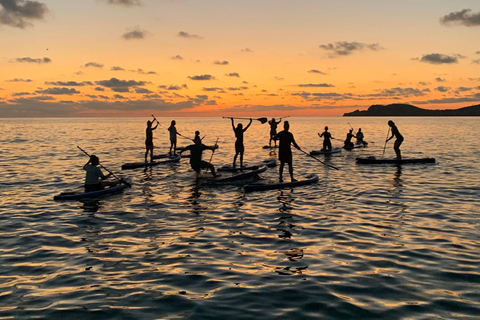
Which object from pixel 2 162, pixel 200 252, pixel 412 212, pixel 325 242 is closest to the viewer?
pixel 200 252

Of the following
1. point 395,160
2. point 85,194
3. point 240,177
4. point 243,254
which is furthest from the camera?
point 395,160

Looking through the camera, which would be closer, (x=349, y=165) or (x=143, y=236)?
(x=143, y=236)

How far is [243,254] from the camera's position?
9258 mm

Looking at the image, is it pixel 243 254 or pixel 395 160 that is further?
pixel 395 160

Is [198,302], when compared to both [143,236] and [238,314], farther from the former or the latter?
[143,236]

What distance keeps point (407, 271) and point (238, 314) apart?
400 centimetres

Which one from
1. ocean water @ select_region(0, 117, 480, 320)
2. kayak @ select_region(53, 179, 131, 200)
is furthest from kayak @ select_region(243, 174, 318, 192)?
kayak @ select_region(53, 179, 131, 200)

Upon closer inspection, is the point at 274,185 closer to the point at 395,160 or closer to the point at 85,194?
the point at 85,194

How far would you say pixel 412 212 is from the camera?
13.2m

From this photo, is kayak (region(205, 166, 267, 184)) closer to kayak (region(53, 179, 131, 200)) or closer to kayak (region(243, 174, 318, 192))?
kayak (region(243, 174, 318, 192))

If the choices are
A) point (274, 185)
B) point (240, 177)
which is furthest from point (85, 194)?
point (274, 185)

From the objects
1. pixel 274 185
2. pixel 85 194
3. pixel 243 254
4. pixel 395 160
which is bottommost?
pixel 243 254

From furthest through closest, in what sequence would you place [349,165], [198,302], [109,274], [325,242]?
[349,165]
[325,242]
[109,274]
[198,302]

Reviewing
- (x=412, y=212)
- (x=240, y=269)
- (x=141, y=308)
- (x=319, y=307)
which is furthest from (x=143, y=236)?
(x=412, y=212)
